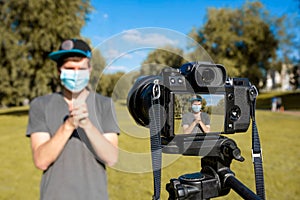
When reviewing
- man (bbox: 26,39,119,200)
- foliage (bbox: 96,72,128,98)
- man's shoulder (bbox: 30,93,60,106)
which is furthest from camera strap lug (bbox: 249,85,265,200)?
man's shoulder (bbox: 30,93,60,106)

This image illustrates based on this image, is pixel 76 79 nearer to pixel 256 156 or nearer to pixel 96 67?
pixel 96 67

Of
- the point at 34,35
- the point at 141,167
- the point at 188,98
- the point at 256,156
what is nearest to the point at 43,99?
the point at 141,167

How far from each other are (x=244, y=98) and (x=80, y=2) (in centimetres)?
2141

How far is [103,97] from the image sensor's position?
139 cm

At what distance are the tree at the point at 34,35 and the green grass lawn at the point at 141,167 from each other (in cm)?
883

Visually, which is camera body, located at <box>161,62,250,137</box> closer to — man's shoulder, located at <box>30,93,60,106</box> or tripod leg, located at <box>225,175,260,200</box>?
tripod leg, located at <box>225,175,260,200</box>

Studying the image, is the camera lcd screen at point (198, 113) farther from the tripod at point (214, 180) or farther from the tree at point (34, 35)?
the tree at point (34, 35)

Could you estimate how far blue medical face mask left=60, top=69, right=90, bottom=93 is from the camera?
4.97 feet

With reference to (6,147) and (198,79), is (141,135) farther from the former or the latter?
(6,147)

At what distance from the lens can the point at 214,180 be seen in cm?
133

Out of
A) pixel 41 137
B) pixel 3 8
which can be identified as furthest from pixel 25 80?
pixel 41 137

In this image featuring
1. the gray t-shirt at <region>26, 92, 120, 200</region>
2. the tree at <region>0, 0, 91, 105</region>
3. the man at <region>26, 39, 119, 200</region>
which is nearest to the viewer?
the man at <region>26, 39, 119, 200</region>

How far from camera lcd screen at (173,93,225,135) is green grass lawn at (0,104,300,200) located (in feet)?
0.45

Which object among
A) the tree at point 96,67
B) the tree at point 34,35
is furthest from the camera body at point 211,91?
the tree at point 34,35
